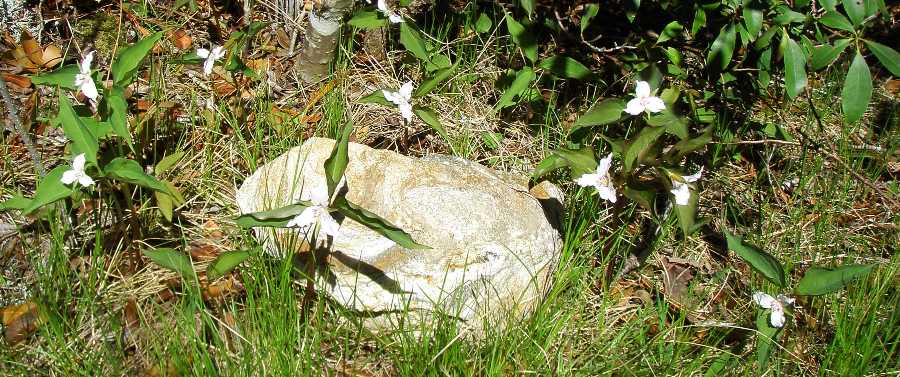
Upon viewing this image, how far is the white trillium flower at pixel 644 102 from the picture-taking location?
195cm

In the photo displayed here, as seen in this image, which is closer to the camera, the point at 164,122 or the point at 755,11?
the point at 755,11

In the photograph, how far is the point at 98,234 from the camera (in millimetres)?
1943

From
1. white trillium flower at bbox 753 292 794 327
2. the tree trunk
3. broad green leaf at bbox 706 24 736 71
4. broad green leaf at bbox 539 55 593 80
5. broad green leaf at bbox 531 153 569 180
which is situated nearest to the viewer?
white trillium flower at bbox 753 292 794 327

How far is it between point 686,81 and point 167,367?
2.07 meters

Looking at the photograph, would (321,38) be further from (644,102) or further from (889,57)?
(889,57)

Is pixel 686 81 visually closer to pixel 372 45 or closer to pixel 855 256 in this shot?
pixel 855 256

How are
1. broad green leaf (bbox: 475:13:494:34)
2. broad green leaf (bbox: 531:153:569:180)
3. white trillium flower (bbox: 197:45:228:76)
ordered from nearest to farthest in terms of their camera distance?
broad green leaf (bbox: 531:153:569:180) → white trillium flower (bbox: 197:45:228:76) → broad green leaf (bbox: 475:13:494:34)

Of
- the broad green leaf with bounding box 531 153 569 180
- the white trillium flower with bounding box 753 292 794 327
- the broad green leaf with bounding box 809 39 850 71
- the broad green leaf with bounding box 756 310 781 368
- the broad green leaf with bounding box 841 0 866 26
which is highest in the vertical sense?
the broad green leaf with bounding box 841 0 866 26

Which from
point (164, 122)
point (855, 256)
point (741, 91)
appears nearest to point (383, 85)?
point (164, 122)

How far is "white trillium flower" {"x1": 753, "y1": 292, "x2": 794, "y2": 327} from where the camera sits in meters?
1.90

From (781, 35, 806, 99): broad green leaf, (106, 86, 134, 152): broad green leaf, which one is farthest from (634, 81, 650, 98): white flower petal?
(106, 86, 134, 152): broad green leaf

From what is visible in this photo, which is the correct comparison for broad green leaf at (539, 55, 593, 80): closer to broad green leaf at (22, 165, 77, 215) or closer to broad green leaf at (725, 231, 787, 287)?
broad green leaf at (725, 231, 787, 287)

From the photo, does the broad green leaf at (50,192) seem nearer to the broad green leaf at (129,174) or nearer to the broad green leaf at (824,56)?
the broad green leaf at (129,174)

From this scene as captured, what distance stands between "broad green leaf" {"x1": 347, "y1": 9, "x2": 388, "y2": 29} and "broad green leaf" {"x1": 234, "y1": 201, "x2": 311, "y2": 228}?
100 centimetres
